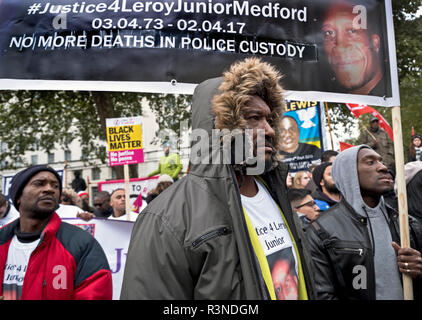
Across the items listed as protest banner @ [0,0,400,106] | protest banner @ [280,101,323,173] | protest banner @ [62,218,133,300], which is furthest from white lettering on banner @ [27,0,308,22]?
protest banner @ [280,101,323,173]

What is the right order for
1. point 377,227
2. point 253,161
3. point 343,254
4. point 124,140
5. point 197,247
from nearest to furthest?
point 197,247, point 253,161, point 343,254, point 377,227, point 124,140

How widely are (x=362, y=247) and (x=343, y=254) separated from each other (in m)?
0.14

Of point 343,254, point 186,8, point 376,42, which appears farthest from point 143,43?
point 343,254

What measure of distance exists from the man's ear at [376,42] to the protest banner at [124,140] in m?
3.76

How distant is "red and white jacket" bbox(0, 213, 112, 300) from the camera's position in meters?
2.74

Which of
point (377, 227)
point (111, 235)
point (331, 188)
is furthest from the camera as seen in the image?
point (111, 235)

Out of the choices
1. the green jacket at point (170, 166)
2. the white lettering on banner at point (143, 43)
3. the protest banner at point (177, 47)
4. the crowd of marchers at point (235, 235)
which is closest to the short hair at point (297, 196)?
the crowd of marchers at point (235, 235)

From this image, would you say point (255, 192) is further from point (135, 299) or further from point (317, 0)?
point (317, 0)

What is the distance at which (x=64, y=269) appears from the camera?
2781 mm

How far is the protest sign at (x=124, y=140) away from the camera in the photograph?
20.0 feet

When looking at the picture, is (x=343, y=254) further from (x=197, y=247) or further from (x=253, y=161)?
(x=197, y=247)

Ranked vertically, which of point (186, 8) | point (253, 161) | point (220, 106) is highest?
point (186, 8)

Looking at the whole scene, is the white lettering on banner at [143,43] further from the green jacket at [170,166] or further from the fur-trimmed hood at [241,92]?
the green jacket at [170,166]
